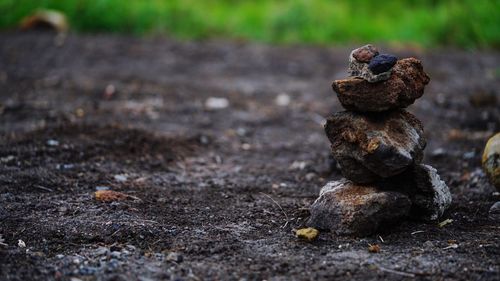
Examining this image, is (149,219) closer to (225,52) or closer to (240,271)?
(240,271)

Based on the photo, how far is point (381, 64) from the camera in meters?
2.59

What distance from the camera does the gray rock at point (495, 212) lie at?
9.45 feet

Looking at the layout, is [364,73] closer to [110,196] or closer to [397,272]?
[397,272]

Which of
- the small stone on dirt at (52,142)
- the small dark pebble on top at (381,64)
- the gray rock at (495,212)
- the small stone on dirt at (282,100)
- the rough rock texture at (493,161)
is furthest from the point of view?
the small stone on dirt at (282,100)

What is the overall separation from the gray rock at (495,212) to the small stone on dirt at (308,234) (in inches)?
35.3

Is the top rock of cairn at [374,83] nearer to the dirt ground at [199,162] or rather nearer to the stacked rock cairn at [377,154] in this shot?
the stacked rock cairn at [377,154]

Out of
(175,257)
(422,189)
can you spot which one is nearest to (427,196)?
(422,189)

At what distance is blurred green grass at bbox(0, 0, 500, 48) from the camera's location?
762 centimetres

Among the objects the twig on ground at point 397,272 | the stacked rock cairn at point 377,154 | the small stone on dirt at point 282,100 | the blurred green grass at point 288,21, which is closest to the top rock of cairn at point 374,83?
the stacked rock cairn at point 377,154

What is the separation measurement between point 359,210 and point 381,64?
641mm

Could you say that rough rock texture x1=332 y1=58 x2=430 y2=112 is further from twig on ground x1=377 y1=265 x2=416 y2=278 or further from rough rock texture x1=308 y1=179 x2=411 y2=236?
twig on ground x1=377 y1=265 x2=416 y2=278

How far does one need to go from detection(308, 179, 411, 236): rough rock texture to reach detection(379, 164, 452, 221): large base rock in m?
0.10

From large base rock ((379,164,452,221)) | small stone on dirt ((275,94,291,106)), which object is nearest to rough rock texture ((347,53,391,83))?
large base rock ((379,164,452,221))

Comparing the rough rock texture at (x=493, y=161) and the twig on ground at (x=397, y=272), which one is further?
the rough rock texture at (x=493, y=161)
